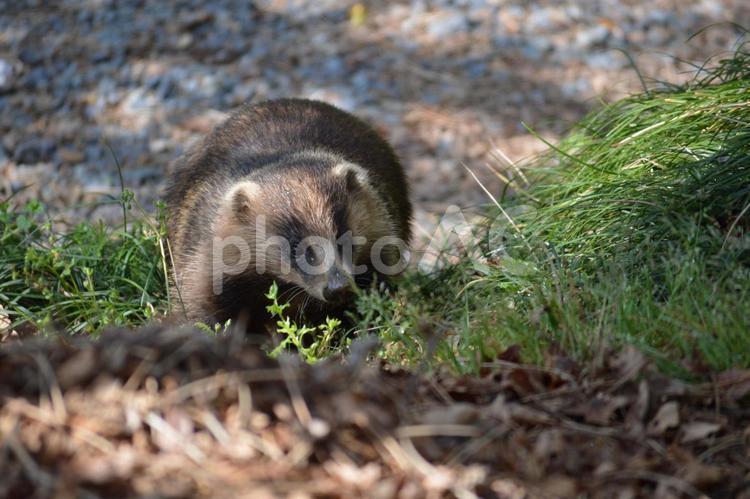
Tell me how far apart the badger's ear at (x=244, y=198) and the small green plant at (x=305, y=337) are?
2.05 feet

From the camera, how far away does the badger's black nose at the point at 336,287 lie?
5512mm

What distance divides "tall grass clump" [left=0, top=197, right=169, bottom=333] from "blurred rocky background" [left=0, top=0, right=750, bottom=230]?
2355 millimetres

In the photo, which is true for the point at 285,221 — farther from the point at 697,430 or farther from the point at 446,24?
the point at 446,24

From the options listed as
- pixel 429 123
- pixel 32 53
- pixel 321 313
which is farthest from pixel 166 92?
pixel 321 313

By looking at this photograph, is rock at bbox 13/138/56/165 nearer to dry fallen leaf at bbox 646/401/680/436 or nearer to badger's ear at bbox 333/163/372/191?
badger's ear at bbox 333/163/372/191

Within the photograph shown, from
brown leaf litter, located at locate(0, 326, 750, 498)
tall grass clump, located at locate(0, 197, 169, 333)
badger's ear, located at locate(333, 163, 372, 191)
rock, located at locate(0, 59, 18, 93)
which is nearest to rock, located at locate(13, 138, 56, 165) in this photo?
rock, located at locate(0, 59, 18, 93)

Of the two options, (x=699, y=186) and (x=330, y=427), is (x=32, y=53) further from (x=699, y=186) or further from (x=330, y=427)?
(x=330, y=427)

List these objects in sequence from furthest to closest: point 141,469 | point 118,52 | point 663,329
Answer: point 118,52
point 663,329
point 141,469

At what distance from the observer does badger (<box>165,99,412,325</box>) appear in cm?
582

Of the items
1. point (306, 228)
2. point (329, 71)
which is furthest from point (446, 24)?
point (306, 228)

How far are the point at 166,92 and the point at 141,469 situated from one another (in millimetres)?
8401

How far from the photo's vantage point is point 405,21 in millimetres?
11586

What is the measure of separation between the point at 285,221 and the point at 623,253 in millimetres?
2108

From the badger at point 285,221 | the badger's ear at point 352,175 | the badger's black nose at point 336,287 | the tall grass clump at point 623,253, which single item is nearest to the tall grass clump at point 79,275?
the badger at point 285,221
